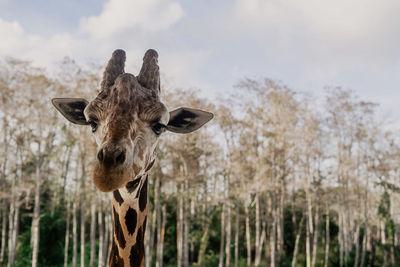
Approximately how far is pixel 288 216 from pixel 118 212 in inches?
1476

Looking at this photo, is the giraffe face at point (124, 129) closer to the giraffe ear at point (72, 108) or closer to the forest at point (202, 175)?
the giraffe ear at point (72, 108)

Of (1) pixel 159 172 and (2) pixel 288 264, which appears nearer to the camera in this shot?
(1) pixel 159 172

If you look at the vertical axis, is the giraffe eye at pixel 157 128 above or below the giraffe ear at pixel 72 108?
below

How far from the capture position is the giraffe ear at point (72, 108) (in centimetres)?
265

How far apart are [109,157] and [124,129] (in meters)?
0.29

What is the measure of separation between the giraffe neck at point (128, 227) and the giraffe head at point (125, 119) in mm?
265

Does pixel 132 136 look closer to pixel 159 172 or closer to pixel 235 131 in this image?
pixel 159 172

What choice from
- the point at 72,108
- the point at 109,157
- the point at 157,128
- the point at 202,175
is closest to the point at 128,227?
the point at 157,128

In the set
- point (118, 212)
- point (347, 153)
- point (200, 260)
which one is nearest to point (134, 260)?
point (118, 212)

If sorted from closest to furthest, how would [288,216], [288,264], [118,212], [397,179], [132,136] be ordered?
[132,136], [118,212], [288,264], [397,179], [288,216]

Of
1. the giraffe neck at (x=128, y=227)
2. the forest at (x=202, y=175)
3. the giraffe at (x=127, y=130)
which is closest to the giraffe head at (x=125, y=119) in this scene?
the giraffe at (x=127, y=130)

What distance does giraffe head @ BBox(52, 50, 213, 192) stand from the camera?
70.0 inches

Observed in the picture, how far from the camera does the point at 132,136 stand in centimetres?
205

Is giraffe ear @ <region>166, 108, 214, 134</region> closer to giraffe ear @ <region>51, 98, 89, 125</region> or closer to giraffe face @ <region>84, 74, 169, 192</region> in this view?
giraffe face @ <region>84, 74, 169, 192</region>
